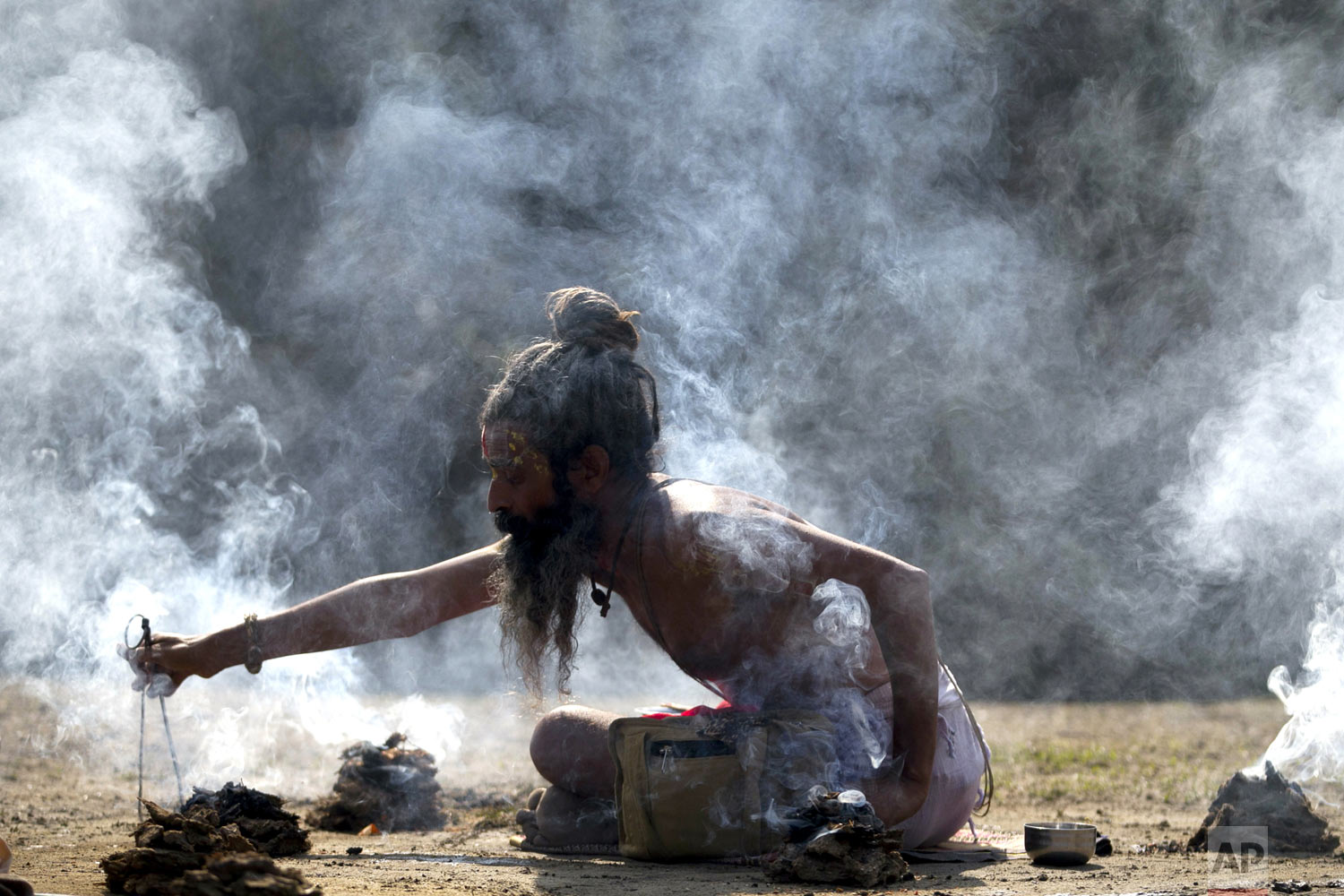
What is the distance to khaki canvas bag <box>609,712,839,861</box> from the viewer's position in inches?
123

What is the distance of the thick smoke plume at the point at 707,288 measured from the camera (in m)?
5.93

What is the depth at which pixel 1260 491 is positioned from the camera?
5301 millimetres

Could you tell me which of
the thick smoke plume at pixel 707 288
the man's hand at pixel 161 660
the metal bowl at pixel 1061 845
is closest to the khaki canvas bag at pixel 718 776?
the metal bowl at pixel 1061 845

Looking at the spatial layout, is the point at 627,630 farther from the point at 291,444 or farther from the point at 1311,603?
the point at 1311,603

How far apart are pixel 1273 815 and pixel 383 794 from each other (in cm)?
294

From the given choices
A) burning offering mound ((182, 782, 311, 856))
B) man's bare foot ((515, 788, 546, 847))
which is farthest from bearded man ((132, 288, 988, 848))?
burning offering mound ((182, 782, 311, 856))

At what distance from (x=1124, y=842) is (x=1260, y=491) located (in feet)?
6.90

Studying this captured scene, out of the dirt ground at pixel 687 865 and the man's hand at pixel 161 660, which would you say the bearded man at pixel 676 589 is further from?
the dirt ground at pixel 687 865

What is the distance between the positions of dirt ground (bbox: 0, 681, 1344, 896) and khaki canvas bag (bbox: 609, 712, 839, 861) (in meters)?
0.09

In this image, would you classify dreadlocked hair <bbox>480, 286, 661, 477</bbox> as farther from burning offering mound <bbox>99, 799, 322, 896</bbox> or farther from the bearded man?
burning offering mound <bbox>99, 799, 322, 896</bbox>

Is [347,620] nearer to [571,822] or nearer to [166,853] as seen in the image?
[571,822]

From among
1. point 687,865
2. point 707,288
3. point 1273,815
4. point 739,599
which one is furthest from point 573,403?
point 707,288

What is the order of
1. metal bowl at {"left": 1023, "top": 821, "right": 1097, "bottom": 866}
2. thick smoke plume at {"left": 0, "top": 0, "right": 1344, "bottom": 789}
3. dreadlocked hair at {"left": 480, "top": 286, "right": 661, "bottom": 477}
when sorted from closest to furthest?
dreadlocked hair at {"left": 480, "top": 286, "right": 661, "bottom": 477}, metal bowl at {"left": 1023, "top": 821, "right": 1097, "bottom": 866}, thick smoke plume at {"left": 0, "top": 0, "right": 1344, "bottom": 789}

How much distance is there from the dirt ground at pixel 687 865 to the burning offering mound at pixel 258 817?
7 centimetres
